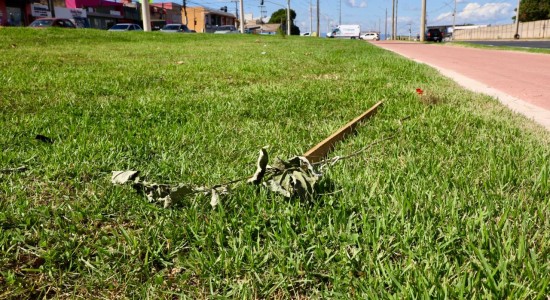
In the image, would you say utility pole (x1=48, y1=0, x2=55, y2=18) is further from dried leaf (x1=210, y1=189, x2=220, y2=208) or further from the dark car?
dried leaf (x1=210, y1=189, x2=220, y2=208)

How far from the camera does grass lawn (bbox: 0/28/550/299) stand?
4.33 ft

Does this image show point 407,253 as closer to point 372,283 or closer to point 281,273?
point 372,283

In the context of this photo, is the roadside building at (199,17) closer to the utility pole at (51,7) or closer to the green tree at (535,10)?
the utility pole at (51,7)

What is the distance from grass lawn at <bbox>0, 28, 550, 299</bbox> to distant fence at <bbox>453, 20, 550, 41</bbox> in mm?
56238

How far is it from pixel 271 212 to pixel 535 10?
93098 millimetres

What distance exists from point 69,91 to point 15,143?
198 centimetres

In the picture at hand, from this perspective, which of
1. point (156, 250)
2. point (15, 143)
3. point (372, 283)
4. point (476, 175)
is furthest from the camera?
point (15, 143)

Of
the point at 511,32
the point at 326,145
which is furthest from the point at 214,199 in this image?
the point at 511,32

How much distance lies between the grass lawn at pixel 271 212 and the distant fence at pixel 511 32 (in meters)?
56.2

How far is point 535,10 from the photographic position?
254 feet

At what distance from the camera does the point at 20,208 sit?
1.75 meters

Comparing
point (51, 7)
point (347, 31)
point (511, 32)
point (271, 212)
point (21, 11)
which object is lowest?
point (271, 212)

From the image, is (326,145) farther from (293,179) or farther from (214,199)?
(214,199)

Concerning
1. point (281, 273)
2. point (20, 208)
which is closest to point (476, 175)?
point (281, 273)
